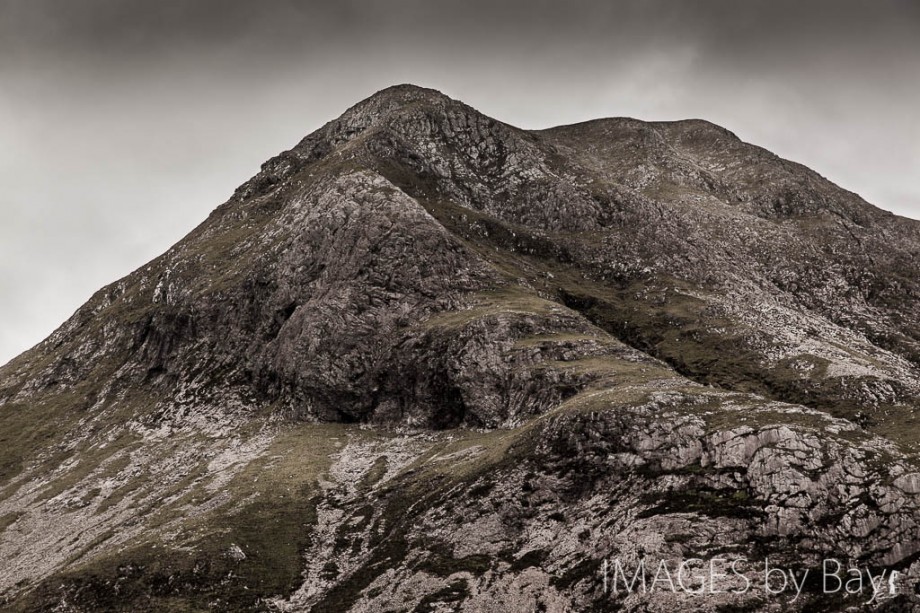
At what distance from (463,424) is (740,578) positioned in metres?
72.4

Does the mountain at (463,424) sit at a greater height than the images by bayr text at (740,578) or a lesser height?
greater

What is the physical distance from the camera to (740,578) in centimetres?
5938

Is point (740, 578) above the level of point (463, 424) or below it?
below

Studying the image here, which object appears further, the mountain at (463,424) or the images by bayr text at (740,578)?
the mountain at (463,424)

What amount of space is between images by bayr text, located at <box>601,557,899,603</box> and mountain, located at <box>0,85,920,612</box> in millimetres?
628

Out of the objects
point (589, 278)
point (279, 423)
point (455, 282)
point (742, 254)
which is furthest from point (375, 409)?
point (742, 254)

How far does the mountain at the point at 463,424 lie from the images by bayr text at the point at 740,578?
0.63 metres

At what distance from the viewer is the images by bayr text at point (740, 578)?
5528 centimetres

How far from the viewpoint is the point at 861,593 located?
54312 millimetres

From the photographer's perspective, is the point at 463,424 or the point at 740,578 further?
the point at 463,424

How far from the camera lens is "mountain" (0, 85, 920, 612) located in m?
68.1

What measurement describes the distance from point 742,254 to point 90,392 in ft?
605

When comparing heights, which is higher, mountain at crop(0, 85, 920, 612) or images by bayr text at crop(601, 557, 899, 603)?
mountain at crop(0, 85, 920, 612)

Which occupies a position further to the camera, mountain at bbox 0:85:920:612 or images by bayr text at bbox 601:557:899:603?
mountain at bbox 0:85:920:612
